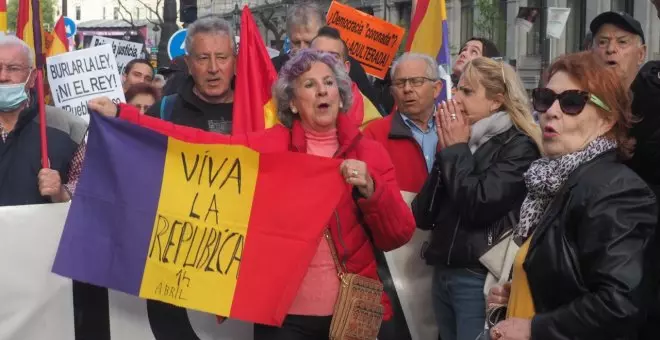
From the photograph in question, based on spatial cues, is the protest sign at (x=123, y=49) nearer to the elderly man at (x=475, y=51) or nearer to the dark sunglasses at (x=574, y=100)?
Result: the elderly man at (x=475, y=51)

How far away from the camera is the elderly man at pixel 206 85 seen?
5.97 m

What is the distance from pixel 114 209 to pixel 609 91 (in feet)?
7.90

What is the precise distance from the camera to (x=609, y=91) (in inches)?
149

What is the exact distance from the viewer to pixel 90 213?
5109 mm

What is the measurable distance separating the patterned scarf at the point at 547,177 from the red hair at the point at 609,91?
0.05 meters

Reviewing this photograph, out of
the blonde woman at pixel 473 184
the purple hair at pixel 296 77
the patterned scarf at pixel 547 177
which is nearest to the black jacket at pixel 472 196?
the blonde woman at pixel 473 184

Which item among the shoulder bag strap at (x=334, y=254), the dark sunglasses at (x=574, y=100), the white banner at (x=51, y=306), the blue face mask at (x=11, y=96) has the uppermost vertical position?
the dark sunglasses at (x=574, y=100)

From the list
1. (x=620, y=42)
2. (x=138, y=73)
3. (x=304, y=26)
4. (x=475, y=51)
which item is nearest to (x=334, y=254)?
(x=620, y=42)

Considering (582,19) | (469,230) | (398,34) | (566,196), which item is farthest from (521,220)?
(582,19)

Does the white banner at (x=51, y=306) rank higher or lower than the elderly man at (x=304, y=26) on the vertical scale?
lower

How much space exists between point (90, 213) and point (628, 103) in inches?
101

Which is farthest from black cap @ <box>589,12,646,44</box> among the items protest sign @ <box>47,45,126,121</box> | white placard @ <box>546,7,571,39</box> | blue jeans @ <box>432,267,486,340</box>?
white placard @ <box>546,7,571,39</box>

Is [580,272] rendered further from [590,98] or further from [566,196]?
[590,98]

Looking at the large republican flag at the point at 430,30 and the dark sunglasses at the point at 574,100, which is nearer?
the dark sunglasses at the point at 574,100
